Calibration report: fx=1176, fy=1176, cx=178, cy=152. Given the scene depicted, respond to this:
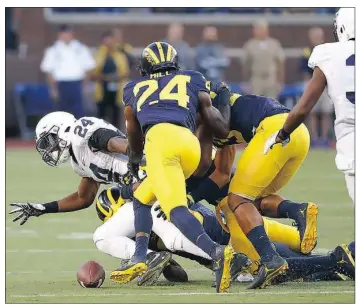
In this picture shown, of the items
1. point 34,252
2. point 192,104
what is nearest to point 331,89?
point 192,104

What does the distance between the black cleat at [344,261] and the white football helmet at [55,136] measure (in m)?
2.02

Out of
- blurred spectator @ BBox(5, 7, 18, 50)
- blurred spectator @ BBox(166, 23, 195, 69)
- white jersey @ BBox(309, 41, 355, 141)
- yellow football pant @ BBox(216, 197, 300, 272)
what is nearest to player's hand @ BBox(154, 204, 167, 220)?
yellow football pant @ BBox(216, 197, 300, 272)

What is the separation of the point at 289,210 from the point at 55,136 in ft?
5.62

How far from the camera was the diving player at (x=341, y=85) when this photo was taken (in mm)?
6473

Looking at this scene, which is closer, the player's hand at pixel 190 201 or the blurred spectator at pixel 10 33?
the player's hand at pixel 190 201

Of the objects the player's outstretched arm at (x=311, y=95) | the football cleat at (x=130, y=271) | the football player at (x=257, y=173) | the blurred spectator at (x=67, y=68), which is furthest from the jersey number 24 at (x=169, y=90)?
the blurred spectator at (x=67, y=68)

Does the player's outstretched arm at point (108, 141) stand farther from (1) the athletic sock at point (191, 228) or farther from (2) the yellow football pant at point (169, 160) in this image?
(1) the athletic sock at point (191, 228)

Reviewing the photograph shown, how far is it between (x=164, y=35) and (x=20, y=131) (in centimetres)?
341

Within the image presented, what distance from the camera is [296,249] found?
24.7 ft

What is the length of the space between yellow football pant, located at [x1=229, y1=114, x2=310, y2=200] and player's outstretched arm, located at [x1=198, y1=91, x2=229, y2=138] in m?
0.27

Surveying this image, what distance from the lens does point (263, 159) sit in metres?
7.15

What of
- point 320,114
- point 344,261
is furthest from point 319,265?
point 320,114

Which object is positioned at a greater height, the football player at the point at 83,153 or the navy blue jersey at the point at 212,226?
the football player at the point at 83,153

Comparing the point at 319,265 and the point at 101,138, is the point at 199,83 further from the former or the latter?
the point at 319,265
